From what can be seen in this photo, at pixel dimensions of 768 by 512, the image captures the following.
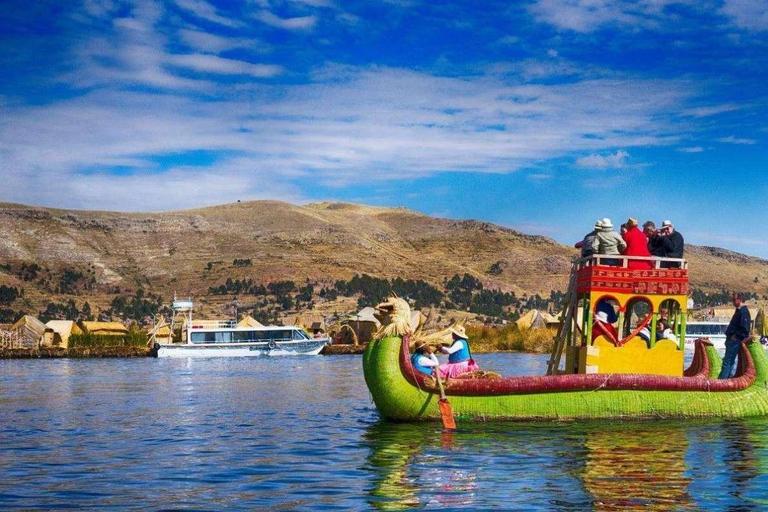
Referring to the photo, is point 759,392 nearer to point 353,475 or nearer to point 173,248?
point 353,475

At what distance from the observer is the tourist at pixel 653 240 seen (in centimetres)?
2292

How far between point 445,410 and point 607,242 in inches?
209

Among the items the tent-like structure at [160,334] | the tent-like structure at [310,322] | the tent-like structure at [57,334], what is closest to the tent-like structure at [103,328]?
the tent-like structure at [57,334]

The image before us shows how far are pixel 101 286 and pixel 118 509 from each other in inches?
5153

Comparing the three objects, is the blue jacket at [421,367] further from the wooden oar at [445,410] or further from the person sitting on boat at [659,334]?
the person sitting on boat at [659,334]

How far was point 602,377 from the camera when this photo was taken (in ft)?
68.7

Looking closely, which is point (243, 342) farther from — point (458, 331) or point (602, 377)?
point (602, 377)

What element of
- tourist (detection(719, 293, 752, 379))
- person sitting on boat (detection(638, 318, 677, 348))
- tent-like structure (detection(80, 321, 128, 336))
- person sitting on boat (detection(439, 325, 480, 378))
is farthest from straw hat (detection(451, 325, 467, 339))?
tent-like structure (detection(80, 321, 128, 336))

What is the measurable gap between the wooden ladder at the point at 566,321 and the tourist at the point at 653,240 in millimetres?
1754

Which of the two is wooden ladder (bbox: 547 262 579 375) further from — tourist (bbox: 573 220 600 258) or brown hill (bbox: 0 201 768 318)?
Result: brown hill (bbox: 0 201 768 318)

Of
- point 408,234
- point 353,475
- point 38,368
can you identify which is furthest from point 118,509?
point 408,234

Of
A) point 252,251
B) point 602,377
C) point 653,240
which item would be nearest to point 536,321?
point 653,240

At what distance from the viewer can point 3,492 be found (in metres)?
14.3

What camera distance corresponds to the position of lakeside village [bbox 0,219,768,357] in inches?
3041
